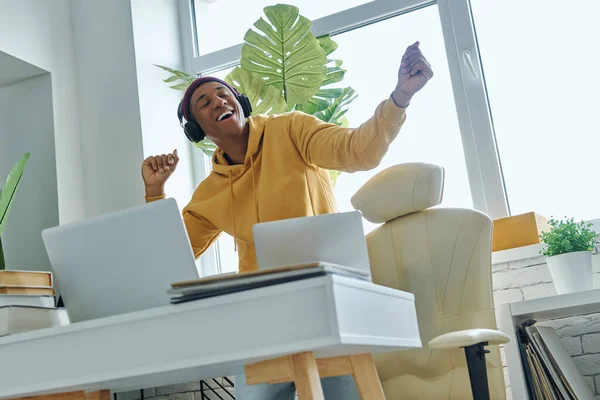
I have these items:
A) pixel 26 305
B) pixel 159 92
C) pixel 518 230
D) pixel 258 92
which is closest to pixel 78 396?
pixel 26 305

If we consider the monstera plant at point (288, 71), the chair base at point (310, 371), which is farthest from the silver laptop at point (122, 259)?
the monstera plant at point (288, 71)

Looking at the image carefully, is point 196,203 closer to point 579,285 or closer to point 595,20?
point 579,285

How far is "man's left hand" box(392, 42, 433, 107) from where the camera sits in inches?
59.6

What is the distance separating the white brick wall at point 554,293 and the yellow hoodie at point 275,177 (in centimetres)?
81

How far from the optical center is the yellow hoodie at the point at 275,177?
1938 mm

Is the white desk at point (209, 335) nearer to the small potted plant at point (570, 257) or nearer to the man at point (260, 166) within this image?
the man at point (260, 166)

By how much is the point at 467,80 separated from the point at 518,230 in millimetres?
719

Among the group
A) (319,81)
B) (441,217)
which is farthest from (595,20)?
(441,217)

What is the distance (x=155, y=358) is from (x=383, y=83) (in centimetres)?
232

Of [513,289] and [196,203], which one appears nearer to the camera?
[196,203]

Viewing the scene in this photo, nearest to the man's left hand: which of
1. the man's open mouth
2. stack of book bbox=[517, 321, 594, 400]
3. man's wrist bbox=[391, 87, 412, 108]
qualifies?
man's wrist bbox=[391, 87, 412, 108]

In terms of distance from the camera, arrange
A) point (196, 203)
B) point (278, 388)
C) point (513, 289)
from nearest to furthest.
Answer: point (278, 388) < point (196, 203) < point (513, 289)

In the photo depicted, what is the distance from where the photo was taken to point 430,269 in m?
1.87

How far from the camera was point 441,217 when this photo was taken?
1887mm
